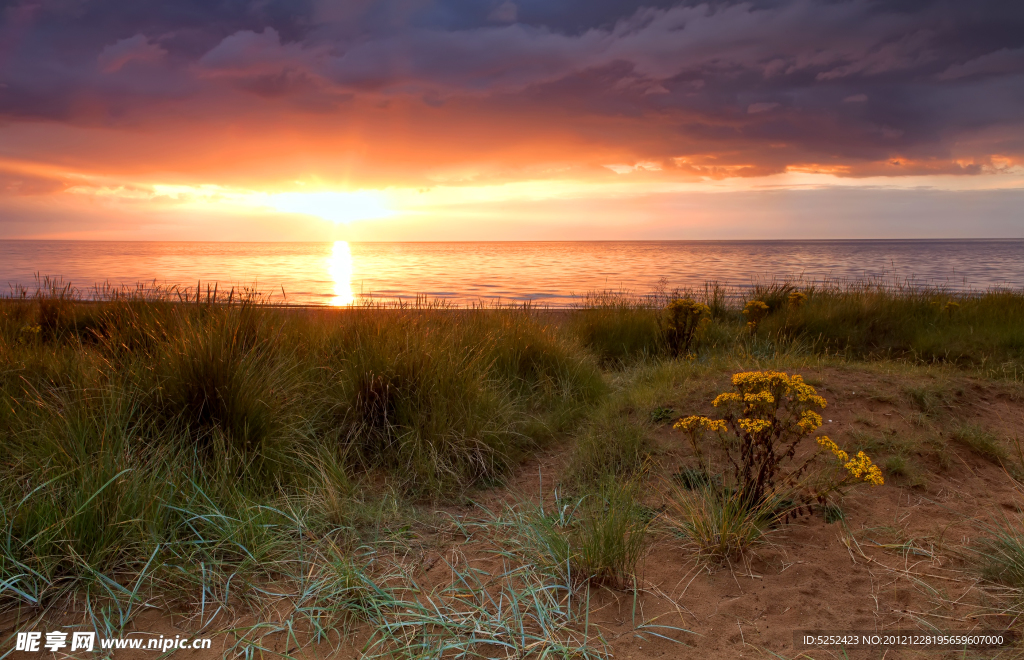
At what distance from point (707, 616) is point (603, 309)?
6.80 metres

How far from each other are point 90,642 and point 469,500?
2002 mm

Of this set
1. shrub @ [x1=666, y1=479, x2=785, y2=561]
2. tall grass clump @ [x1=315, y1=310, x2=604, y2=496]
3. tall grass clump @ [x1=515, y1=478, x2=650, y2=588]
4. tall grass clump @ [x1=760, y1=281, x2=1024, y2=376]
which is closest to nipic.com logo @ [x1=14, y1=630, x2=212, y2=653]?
tall grass clump @ [x1=515, y1=478, x2=650, y2=588]

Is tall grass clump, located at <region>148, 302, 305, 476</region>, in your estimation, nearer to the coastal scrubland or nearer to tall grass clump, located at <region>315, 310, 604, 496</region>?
the coastal scrubland

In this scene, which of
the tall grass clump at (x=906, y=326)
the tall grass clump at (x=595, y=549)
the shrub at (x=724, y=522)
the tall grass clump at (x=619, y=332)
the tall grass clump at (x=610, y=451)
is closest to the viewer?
the tall grass clump at (x=595, y=549)

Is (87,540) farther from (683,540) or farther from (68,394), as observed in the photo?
(683,540)

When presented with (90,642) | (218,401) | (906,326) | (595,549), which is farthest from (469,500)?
(906,326)

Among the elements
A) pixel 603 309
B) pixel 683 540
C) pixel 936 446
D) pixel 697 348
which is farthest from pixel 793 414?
pixel 603 309

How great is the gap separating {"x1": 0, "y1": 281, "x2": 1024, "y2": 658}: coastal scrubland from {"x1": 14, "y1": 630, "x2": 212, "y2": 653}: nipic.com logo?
0.05m

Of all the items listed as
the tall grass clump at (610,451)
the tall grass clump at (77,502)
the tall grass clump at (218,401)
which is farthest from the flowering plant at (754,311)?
the tall grass clump at (77,502)

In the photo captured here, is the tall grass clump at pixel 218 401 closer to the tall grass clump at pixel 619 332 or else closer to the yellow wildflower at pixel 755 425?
the yellow wildflower at pixel 755 425

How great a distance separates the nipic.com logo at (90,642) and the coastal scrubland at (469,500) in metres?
0.05

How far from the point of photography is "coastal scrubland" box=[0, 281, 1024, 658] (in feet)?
7.77

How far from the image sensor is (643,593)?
256 cm

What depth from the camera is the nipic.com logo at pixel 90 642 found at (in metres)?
2.21
